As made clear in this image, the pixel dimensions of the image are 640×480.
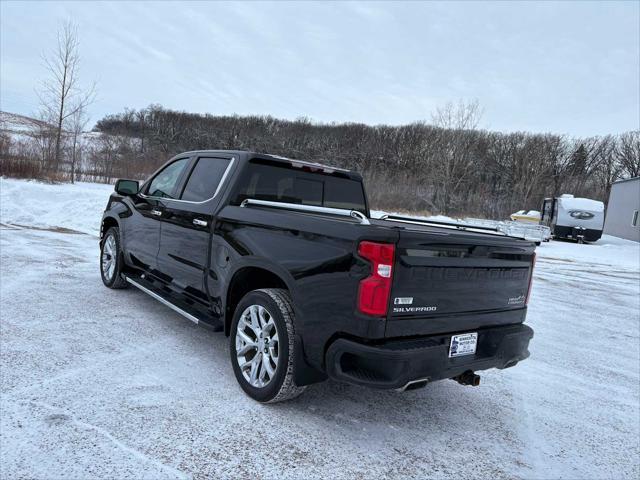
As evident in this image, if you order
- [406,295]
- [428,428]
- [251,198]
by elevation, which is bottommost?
[428,428]

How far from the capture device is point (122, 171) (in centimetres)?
2441

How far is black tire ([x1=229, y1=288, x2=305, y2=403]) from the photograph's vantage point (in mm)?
3047

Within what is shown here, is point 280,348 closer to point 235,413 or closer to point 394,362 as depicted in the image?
point 235,413

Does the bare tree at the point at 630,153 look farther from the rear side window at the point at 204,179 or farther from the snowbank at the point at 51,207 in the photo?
the rear side window at the point at 204,179

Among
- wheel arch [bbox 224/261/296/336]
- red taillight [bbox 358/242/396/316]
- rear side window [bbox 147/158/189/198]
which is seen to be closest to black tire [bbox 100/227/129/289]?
rear side window [bbox 147/158/189/198]

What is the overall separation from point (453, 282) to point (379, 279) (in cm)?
60

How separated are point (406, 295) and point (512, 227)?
1865 centimetres

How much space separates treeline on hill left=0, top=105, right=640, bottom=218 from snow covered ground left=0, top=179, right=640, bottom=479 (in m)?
23.0

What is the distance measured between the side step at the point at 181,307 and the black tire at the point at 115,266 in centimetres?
57

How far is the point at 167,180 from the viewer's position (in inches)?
204

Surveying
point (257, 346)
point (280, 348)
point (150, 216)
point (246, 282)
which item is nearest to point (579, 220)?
point (150, 216)

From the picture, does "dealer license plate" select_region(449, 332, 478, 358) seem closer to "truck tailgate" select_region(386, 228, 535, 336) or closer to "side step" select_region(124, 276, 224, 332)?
"truck tailgate" select_region(386, 228, 535, 336)

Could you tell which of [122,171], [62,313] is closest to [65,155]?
[122,171]

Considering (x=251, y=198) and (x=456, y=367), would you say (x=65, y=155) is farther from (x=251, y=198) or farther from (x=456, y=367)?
(x=456, y=367)
